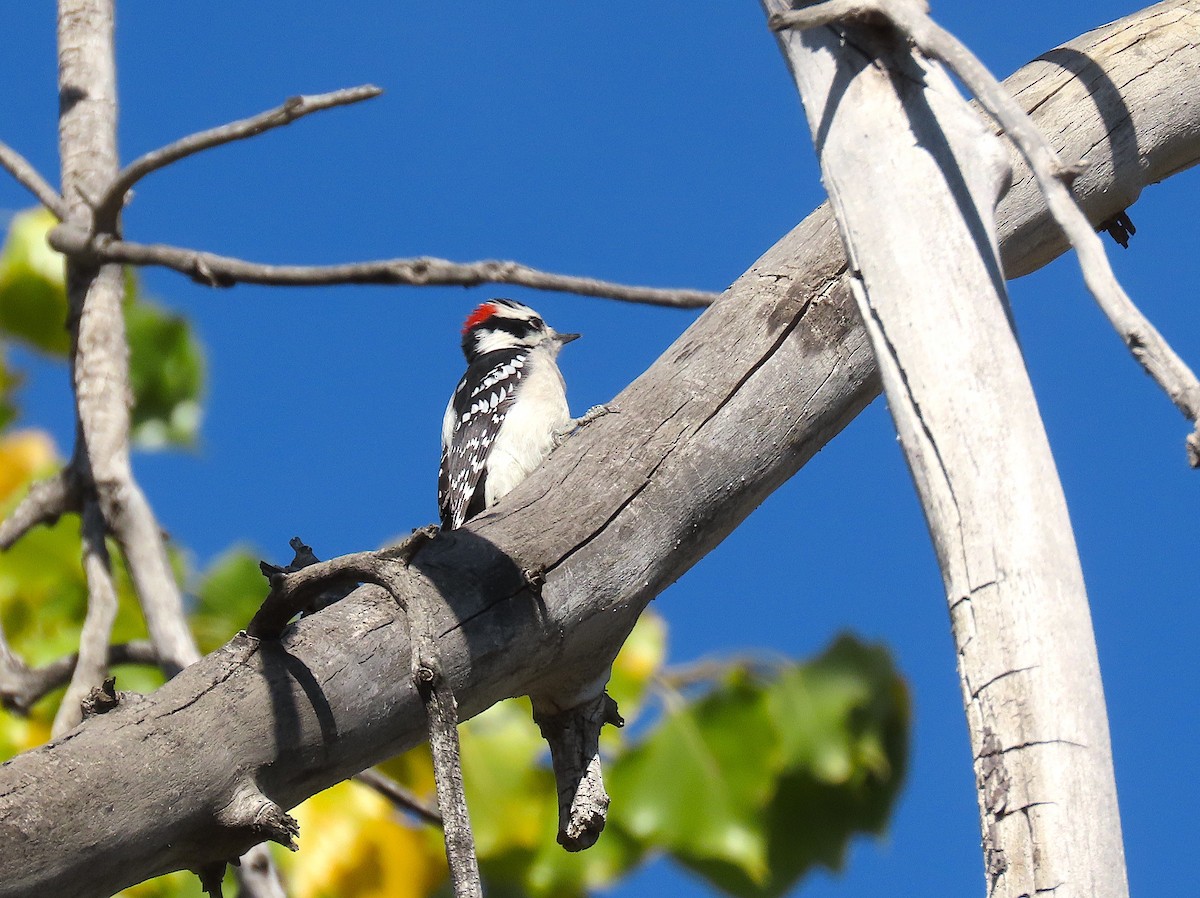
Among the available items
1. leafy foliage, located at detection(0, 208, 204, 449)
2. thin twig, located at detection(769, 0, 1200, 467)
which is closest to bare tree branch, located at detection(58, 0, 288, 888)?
leafy foliage, located at detection(0, 208, 204, 449)

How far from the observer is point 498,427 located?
5.38m

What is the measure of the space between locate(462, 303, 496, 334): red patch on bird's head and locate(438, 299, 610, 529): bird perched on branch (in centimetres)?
81

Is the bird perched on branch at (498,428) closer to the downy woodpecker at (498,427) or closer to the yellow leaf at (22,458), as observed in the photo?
the downy woodpecker at (498,427)

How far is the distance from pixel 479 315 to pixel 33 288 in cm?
290

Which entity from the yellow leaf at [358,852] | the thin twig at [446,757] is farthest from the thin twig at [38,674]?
the thin twig at [446,757]

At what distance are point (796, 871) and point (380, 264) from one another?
2608 mm

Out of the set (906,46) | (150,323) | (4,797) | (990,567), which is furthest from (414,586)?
(150,323)

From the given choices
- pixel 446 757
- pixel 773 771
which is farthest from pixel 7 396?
pixel 446 757

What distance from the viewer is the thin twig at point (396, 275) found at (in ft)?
9.53

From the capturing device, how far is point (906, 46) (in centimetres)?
237

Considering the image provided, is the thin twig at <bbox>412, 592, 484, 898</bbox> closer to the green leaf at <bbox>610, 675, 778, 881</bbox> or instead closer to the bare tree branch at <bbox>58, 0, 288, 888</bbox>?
the bare tree branch at <bbox>58, 0, 288, 888</bbox>

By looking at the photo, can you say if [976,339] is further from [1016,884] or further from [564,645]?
[564,645]

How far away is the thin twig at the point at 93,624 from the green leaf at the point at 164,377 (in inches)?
54.9

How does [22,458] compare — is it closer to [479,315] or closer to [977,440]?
[479,315]
